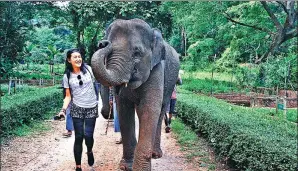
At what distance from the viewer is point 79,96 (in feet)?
17.1

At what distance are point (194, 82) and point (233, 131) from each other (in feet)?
53.4

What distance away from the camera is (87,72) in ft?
17.5

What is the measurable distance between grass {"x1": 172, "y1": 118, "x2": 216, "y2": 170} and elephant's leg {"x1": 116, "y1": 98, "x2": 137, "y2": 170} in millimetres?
1328

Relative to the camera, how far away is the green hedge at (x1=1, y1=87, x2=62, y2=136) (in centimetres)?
795

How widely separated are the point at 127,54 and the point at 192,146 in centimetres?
390

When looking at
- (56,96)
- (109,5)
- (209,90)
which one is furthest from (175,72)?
(209,90)

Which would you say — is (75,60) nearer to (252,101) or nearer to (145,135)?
(145,135)

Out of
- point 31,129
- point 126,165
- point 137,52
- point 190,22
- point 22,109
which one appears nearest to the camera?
point 137,52

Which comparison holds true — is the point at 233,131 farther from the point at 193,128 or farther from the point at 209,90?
the point at 209,90

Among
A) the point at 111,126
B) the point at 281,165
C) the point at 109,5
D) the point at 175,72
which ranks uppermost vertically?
the point at 109,5

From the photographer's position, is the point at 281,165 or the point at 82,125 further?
the point at 82,125

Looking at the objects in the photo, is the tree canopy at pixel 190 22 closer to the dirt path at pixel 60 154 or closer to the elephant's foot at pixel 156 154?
the dirt path at pixel 60 154

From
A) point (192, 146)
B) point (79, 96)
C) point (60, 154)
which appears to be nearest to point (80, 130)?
point (79, 96)

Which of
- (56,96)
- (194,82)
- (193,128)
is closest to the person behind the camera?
(193,128)
